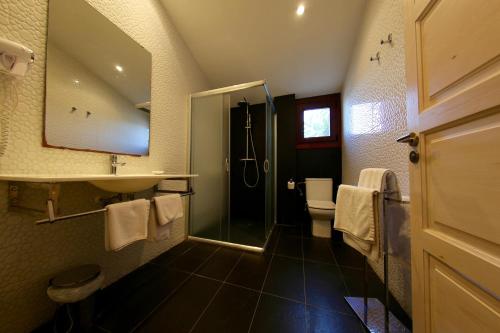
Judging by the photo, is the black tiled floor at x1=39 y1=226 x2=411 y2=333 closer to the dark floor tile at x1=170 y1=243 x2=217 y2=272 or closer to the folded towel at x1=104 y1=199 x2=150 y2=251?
the dark floor tile at x1=170 y1=243 x2=217 y2=272

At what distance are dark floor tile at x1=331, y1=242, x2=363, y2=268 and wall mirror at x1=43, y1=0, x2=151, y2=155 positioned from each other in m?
2.16

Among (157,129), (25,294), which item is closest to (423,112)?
(157,129)

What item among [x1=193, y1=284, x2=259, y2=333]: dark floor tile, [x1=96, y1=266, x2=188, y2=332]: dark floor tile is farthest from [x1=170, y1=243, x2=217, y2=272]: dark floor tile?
[x1=193, y1=284, x2=259, y2=333]: dark floor tile

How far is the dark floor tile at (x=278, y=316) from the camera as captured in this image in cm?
94

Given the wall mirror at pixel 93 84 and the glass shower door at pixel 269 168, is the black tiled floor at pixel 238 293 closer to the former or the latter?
the glass shower door at pixel 269 168

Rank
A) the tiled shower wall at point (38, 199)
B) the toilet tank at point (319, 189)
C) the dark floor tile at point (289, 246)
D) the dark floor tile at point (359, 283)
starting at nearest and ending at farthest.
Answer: the tiled shower wall at point (38, 199), the dark floor tile at point (359, 283), the dark floor tile at point (289, 246), the toilet tank at point (319, 189)

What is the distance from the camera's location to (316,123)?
289 centimetres

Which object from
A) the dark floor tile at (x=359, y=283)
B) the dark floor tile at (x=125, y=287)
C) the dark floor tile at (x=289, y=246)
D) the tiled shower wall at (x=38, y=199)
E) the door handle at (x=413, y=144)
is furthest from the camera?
the dark floor tile at (x=289, y=246)

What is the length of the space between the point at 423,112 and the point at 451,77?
0.47ft

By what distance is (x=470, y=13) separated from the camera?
45cm

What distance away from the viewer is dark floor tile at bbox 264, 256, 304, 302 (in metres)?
1.21

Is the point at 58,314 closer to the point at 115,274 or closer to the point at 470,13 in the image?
the point at 115,274

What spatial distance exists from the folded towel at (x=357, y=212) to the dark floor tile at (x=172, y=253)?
1565mm

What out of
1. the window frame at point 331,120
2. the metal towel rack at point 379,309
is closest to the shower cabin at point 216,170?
the window frame at point 331,120
